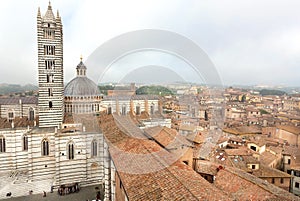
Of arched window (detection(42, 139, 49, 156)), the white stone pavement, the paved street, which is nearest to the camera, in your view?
the paved street

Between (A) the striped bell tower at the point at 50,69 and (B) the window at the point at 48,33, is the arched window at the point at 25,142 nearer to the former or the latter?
(A) the striped bell tower at the point at 50,69

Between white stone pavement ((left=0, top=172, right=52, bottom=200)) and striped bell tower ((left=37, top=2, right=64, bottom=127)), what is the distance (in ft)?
→ 16.2

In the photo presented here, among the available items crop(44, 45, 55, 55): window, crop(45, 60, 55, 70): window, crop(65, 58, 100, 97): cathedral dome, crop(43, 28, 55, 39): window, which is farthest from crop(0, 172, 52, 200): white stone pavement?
crop(43, 28, 55, 39): window

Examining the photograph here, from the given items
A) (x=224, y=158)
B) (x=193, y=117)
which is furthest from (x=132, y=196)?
(x=193, y=117)

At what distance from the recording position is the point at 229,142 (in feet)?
91.5

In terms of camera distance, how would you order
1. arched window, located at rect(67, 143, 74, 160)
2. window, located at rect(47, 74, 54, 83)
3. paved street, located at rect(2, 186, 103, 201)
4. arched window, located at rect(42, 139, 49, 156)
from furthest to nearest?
window, located at rect(47, 74, 54, 83), arched window, located at rect(42, 139, 49, 156), arched window, located at rect(67, 143, 74, 160), paved street, located at rect(2, 186, 103, 201)

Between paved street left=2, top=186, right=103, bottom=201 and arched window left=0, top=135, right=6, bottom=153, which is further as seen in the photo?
arched window left=0, top=135, right=6, bottom=153

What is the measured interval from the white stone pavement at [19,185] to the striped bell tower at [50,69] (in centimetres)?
494

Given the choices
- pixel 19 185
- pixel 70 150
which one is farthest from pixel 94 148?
pixel 19 185

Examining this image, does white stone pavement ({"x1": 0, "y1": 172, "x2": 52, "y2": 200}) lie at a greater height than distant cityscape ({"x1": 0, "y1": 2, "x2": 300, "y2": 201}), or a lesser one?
lesser

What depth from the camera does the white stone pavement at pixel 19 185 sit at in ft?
56.6

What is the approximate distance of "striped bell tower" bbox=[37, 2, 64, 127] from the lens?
2009cm

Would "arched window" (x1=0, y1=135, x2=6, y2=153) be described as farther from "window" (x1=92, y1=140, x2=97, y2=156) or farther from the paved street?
"window" (x1=92, y1=140, x2=97, y2=156)

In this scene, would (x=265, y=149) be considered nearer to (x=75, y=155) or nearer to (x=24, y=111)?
(x=75, y=155)
